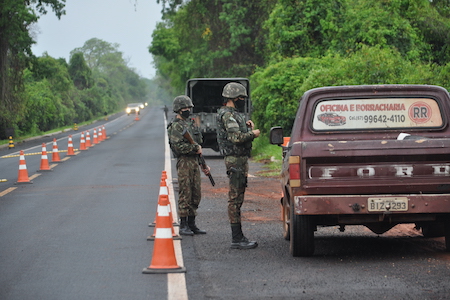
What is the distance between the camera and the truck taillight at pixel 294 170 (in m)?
7.44

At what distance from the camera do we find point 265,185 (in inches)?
650

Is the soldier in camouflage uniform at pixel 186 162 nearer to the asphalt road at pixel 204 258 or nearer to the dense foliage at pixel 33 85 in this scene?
the asphalt road at pixel 204 258

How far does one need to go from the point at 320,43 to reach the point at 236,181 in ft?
84.0

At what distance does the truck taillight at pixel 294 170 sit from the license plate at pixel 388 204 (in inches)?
29.3

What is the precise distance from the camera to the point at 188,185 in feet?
33.0

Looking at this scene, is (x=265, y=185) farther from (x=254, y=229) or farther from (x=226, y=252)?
(x=226, y=252)

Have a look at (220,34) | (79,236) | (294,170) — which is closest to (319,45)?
(220,34)

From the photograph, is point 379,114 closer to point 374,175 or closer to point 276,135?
point 374,175

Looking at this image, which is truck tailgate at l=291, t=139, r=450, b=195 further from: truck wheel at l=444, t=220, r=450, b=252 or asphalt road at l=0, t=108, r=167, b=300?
asphalt road at l=0, t=108, r=167, b=300

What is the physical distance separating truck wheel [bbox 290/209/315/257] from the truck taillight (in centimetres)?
45

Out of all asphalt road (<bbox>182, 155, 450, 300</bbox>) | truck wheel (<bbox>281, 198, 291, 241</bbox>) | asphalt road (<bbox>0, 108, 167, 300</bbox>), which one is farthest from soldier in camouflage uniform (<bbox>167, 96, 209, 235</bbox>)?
truck wheel (<bbox>281, 198, 291, 241</bbox>)

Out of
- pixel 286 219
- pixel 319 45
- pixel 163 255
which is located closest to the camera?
pixel 163 255

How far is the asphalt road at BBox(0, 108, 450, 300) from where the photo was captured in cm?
639

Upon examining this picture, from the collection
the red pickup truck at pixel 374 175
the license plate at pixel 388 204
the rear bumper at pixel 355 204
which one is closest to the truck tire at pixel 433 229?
the red pickup truck at pixel 374 175
